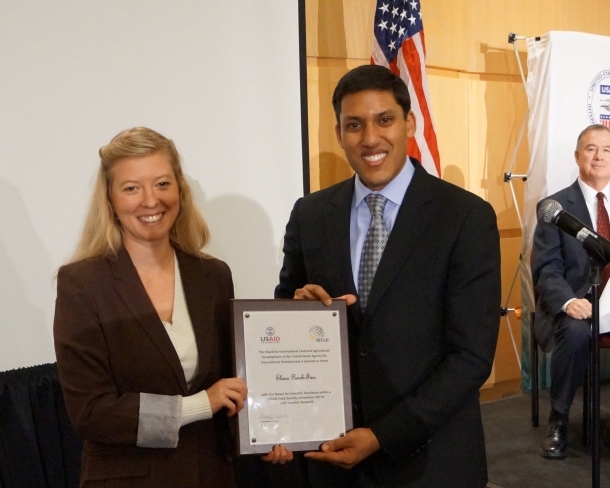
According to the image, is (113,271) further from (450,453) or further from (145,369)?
(450,453)

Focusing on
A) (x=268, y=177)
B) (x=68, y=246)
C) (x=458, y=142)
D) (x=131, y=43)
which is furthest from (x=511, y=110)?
(x=68, y=246)

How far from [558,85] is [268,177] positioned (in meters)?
2.52

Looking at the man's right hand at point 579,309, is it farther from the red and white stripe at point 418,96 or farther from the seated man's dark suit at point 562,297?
the red and white stripe at point 418,96

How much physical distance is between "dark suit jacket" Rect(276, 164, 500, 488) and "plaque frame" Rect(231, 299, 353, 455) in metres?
0.05

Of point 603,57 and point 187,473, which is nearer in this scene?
point 187,473

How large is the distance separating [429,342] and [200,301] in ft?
2.15

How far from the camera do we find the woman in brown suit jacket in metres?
1.71

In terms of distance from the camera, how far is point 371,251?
1.86 meters

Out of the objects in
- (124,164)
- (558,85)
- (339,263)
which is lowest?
(339,263)

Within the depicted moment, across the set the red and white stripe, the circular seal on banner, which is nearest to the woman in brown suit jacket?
the red and white stripe

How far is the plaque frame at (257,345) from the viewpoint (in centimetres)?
175

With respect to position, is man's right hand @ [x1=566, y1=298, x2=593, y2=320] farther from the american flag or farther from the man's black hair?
the man's black hair

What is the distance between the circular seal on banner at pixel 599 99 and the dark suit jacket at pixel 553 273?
1281mm

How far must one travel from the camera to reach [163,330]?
5.93 ft
